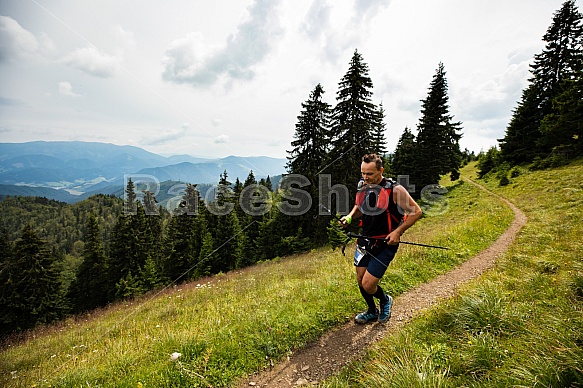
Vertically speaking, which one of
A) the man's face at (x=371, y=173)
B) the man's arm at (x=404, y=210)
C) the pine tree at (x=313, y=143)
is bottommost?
the man's arm at (x=404, y=210)

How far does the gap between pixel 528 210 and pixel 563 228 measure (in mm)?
6588

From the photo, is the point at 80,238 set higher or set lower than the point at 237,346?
lower

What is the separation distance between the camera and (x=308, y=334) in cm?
478

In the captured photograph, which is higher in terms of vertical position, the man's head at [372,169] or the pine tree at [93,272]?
the man's head at [372,169]

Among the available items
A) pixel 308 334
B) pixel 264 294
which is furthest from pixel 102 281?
pixel 308 334

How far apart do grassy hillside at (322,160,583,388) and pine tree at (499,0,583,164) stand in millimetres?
27541

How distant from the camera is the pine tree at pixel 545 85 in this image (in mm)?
25203

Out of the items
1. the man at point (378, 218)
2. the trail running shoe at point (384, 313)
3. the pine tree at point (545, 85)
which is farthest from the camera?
the pine tree at point (545, 85)

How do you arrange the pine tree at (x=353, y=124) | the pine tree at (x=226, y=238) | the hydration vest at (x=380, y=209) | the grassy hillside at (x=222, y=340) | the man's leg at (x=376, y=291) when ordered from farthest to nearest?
the pine tree at (x=226, y=238) → the pine tree at (x=353, y=124) → the man's leg at (x=376, y=291) → the hydration vest at (x=380, y=209) → the grassy hillside at (x=222, y=340)

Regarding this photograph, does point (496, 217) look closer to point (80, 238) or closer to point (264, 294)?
point (264, 294)

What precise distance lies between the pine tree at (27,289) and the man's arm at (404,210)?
41289mm

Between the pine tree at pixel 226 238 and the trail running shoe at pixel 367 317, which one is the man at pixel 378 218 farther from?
the pine tree at pixel 226 238

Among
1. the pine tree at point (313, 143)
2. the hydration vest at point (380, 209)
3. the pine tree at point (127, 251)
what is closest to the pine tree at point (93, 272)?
the pine tree at point (127, 251)

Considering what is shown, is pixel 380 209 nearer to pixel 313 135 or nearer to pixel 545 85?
pixel 313 135
